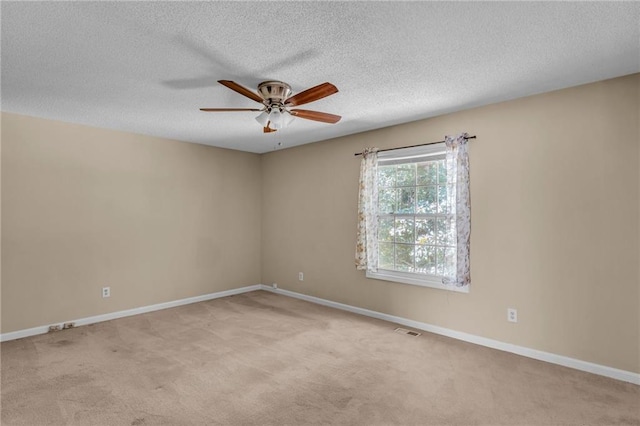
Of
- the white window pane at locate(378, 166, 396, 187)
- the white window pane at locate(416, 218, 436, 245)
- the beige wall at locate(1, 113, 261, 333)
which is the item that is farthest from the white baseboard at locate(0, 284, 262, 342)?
the white window pane at locate(416, 218, 436, 245)

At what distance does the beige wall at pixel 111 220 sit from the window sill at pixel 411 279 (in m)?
2.57

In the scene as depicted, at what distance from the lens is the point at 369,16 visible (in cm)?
190

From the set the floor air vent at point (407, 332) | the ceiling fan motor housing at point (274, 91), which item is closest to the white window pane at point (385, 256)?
the floor air vent at point (407, 332)

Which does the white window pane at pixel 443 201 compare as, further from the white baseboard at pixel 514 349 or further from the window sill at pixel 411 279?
the white baseboard at pixel 514 349

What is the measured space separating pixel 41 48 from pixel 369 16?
2.13 metres

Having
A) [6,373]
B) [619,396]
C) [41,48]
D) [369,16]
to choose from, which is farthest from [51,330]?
[619,396]

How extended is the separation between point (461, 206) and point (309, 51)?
2244 millimetres

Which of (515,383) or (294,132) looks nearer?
(515,383)

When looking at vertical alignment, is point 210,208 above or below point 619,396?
above

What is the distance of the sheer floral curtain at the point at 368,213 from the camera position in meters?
4.37

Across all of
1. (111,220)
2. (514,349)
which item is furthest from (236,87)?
(514,349)

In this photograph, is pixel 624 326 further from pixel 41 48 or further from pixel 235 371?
pixel 41 48

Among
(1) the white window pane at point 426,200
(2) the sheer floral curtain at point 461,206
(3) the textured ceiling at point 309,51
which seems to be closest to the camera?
(3) the textured ceiling at point 309,51

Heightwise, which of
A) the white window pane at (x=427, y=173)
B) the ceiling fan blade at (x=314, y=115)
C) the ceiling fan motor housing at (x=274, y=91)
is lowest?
the white window pane at (x=427, y=173)
